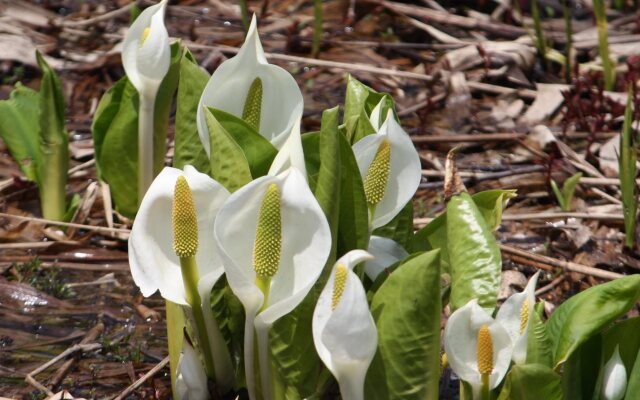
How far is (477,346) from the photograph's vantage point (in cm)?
155

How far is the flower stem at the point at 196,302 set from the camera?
5.23 feet

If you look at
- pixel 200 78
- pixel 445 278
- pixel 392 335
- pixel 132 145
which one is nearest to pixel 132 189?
pixel 132 145

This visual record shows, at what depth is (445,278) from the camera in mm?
1902

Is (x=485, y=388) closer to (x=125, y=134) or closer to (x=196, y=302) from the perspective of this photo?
(x=196, y=302)

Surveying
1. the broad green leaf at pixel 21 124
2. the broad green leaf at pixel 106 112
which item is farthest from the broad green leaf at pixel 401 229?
the broad green leaf at pixel 21 124

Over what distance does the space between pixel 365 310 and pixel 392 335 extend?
176 millimetres

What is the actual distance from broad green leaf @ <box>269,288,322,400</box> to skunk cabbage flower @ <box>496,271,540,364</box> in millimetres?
314

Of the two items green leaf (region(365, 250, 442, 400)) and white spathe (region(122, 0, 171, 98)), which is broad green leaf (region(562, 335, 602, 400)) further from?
white spathe (region(122, 0, 171, 98))

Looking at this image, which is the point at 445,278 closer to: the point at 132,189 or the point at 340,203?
the point at 340,203

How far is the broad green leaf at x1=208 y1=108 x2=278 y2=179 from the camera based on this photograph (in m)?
1.69

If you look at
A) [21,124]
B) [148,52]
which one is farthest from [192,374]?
[21,124]

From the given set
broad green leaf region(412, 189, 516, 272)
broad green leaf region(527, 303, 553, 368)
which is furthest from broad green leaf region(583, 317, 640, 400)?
broad green leaf region(412, 189, 516, 272)

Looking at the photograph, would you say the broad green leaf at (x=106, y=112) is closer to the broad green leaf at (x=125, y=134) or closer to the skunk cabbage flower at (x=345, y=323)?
the broad green leaf at (x=125, y=134)

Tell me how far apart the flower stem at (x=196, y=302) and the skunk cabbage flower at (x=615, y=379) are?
0.69m
